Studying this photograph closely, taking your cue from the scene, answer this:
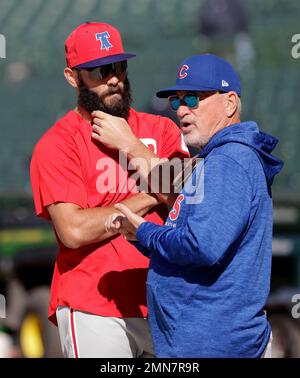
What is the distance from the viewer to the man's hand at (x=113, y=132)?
371cm

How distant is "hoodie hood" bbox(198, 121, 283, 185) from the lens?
3.27m

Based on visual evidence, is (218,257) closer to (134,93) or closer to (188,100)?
(188,100)

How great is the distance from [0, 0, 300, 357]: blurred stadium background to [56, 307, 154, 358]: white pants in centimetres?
338

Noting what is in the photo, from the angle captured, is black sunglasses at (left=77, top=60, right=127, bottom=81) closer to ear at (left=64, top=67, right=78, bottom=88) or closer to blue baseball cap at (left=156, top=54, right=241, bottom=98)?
ear at (left=64, top=67, right=78, bottom=88)

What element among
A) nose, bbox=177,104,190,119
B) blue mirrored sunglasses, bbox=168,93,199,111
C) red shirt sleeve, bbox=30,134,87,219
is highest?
blue mirrored sunglasses, bbox=168,93,199,111

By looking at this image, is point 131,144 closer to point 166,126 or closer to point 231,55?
point 166,126

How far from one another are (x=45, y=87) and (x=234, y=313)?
12316 mm

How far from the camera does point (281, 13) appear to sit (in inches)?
634

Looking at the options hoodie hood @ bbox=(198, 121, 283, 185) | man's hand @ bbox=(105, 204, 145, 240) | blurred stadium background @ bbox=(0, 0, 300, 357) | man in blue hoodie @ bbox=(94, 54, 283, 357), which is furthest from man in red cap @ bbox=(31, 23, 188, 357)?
blurred stadium background @ bbox=(0, 0, 300, 357)

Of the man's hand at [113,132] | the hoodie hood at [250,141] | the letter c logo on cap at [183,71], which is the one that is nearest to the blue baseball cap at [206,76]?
the letter c logo on cap at [183,71]

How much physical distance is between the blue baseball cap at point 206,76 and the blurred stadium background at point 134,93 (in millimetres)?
3946

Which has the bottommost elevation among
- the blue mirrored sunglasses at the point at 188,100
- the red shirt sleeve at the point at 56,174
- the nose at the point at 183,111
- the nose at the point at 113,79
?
the red shirt sleeve at the point at 56,174

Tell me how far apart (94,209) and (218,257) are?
78 cm

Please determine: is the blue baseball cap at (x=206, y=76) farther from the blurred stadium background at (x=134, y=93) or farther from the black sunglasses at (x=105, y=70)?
the blurred stadium background at (x=134, y=93)
